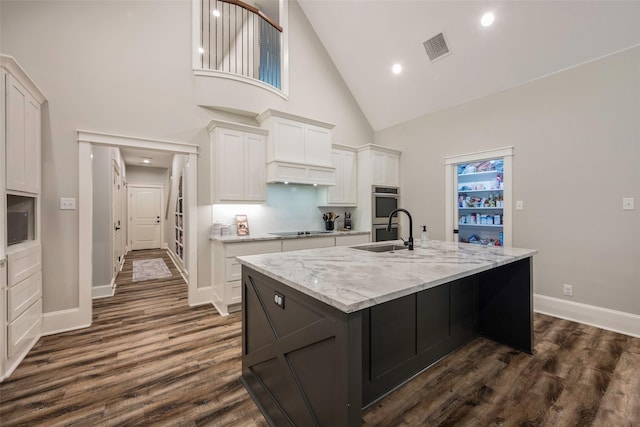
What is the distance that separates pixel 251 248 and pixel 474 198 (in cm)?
379

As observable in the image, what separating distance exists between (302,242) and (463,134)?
9.98 feet

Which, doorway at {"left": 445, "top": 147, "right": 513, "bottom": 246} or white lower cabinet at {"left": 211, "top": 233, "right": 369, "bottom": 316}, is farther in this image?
doorway at {"left": 445, "top": 147, "right": 513, "bottom": 246}

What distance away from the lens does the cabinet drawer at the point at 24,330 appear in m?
2.17

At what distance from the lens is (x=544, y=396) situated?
6.13 ft

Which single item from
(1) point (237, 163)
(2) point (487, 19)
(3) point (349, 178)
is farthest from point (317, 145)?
(2) point (487, 19)

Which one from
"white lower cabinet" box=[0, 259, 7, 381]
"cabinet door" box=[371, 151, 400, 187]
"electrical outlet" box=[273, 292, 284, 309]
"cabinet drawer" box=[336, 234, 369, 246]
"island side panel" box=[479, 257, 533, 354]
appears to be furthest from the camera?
"cabinet door" box=[371, 151, 400, 187]

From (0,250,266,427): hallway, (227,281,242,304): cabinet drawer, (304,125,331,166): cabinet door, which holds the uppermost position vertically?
(304,125,331,166): cabinet door

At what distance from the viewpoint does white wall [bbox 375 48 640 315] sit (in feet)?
9.46

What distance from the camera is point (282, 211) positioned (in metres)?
4.52

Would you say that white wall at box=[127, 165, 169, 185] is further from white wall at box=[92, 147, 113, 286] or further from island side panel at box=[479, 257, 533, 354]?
island side panel at box=[479, 257, 533, 354]

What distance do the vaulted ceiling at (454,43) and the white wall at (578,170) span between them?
23 cm

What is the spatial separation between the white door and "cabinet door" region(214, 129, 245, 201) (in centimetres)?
662

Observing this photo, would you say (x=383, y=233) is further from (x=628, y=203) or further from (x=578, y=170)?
(x=628, y=203)

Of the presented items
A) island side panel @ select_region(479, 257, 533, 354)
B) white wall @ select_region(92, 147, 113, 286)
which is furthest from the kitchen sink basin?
white wall @ select_region(92, 147, 113, 286)
